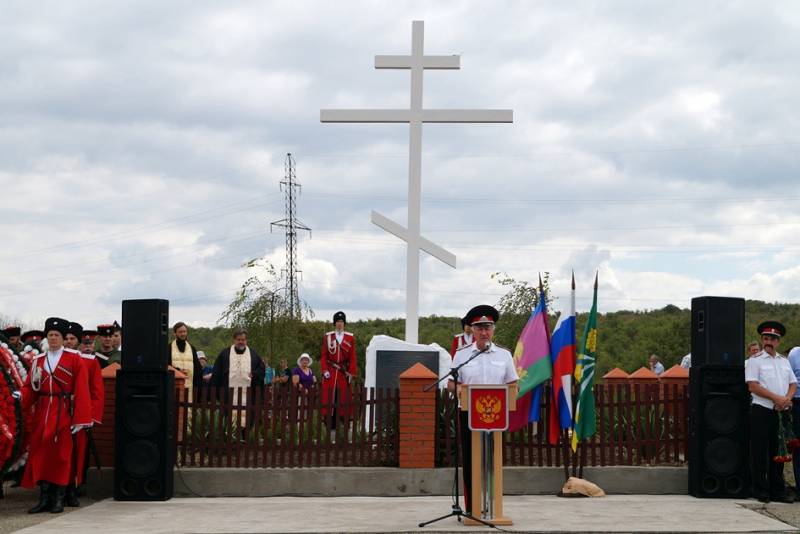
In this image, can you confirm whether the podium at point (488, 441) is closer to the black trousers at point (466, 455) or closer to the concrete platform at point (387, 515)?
the black trousers at point (466, 455)

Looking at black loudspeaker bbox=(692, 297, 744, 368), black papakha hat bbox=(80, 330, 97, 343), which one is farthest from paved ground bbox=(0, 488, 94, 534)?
black loudspeaker bbox=(692, 297, 744, 368)

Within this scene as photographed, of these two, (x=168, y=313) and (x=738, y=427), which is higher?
(x=168, y=313)

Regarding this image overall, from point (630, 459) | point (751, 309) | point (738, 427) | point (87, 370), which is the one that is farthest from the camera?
point (751, 309)

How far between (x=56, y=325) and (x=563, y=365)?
16.7ft

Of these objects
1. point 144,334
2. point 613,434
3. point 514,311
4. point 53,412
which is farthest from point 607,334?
point 53,412

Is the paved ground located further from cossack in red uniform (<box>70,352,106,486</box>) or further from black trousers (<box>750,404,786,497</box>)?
black trousers (<box>750,404,786,497</box>)

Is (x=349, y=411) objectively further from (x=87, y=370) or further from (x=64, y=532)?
(x=64, y=532)

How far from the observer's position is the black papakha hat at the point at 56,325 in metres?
11.4

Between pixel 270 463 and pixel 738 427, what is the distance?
5.04 meters

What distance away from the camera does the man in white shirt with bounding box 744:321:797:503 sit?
12062 mm

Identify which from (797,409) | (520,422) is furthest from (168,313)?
(797,409)

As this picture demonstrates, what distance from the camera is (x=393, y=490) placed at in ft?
41.4

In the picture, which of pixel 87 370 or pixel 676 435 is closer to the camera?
pixel 87 370

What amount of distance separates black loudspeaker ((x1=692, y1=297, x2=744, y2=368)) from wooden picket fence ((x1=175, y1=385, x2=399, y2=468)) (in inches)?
133
